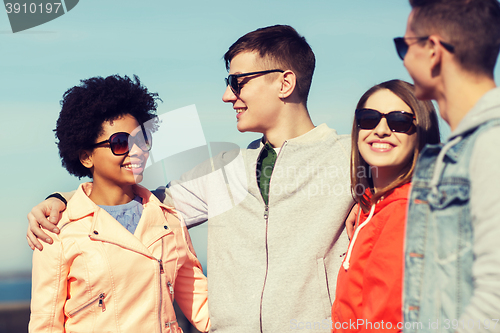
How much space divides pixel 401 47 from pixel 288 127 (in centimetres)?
166

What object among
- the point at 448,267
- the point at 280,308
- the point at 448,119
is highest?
the point at 448,119

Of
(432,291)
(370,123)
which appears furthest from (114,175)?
(432,291)

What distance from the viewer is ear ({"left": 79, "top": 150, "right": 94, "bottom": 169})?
3674mm

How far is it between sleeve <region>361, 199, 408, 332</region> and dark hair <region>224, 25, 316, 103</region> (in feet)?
5.33

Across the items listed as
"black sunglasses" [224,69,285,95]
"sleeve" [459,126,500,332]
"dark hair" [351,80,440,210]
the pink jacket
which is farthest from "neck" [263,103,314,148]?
"sleeve" [459,126,500,332]

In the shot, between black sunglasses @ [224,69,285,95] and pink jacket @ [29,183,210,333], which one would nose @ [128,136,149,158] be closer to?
pink jacket @ [29,183,210,333]

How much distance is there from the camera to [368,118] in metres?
2.90

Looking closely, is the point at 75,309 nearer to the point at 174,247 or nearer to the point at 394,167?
the point at 174,247

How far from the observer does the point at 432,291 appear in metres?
1.90

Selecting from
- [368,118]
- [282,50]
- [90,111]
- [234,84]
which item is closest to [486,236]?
[368,118]

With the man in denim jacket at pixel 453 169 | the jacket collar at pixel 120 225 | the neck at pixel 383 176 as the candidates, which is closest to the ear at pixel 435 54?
the man in denim jacket at pixel 453 169

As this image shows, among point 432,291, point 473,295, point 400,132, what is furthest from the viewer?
point 400,132

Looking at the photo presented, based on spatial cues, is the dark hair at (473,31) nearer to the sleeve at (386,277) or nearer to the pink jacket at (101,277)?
the sleeve at (386,277)

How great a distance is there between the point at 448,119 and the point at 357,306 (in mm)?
1235
